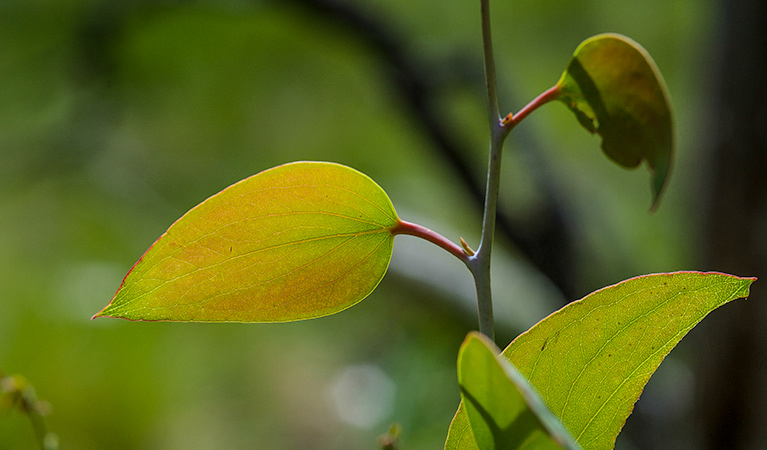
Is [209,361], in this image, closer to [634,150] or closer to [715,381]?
[715,381]

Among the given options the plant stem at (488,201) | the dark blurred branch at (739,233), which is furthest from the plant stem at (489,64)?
the dark blurred branch at (739,233)

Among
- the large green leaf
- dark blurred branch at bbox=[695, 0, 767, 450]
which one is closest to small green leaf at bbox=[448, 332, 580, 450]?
the large green leaf

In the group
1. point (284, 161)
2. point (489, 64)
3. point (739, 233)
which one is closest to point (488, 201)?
point (489, 64)

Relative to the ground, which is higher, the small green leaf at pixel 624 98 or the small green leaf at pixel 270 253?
the small green leaf at pixel 624 98

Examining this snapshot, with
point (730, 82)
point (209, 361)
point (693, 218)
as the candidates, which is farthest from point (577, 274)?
point (209, 361)

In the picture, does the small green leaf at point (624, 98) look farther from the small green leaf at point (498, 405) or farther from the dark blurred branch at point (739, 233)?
the dark blurred branch at point (739, 233)

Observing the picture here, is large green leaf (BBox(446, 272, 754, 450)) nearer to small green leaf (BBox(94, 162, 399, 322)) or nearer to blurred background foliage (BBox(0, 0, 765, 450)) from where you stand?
small green leaf (BBox(94, 162, 399, 322))
